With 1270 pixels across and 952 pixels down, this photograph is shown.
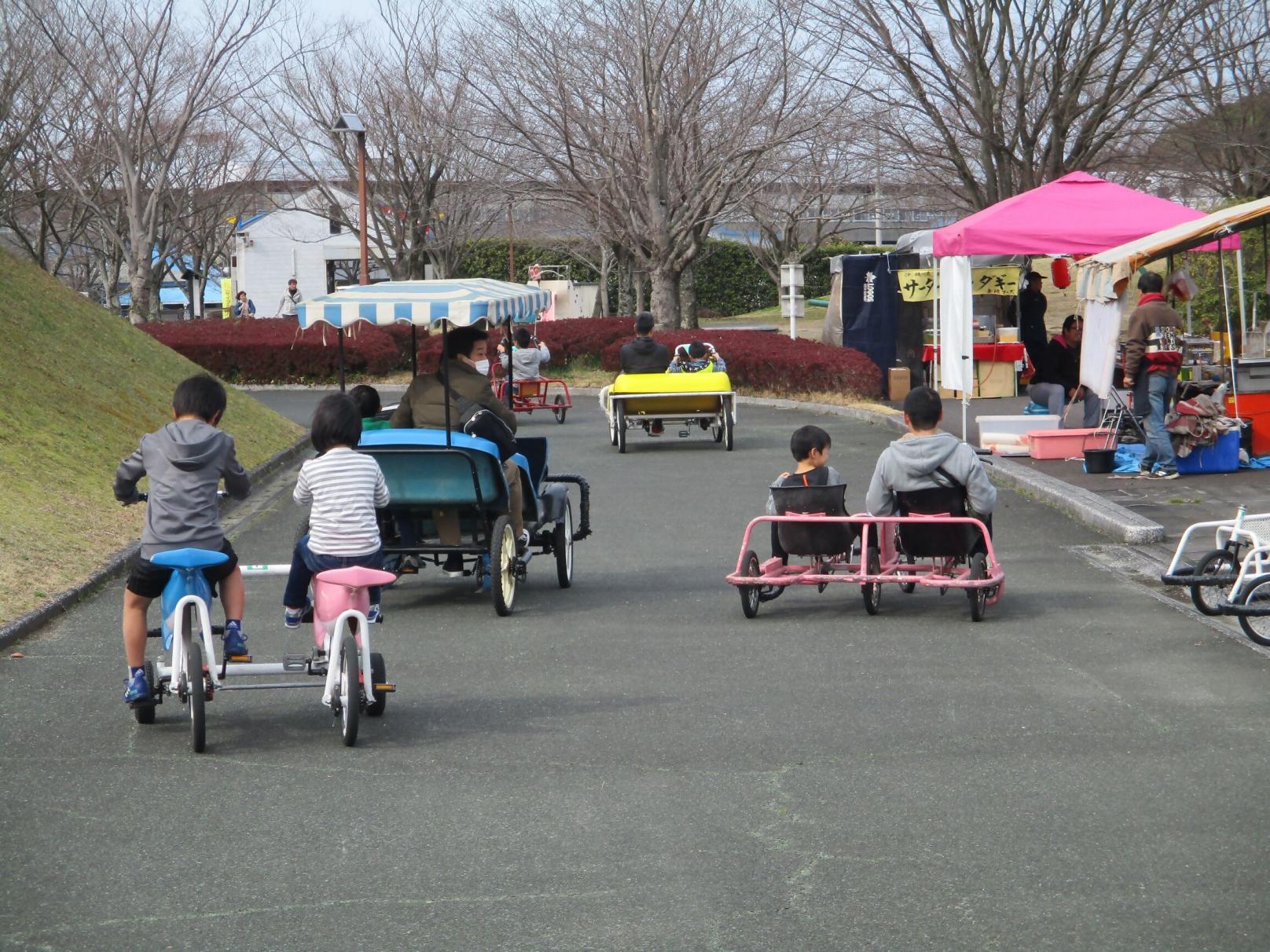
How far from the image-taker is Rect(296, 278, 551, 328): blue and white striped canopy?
9.04m

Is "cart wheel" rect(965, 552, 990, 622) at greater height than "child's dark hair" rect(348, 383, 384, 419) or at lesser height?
lesser

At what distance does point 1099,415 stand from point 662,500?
18.5 ft

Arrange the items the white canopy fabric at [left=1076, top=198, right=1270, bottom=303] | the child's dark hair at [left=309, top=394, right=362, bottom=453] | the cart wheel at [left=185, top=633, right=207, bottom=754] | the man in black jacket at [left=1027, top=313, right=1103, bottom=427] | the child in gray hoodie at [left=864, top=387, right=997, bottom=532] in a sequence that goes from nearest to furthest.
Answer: the cart wheel at [left=185, top=633, right=207, bottom=754], the child's dark hair at [left=309, top=394, right=362, bottom=453], the child in gray hoodie at [left=864, top=387, right=997, bottom=532], the white canopy fabric at [left=1076, top=198, right=1270, bottom=303], the man in black jacket at [left=1027, top=313, right=1103, bottom=427]

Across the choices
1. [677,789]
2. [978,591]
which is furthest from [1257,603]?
[677,789]

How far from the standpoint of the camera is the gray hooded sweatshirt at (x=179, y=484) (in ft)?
20.7

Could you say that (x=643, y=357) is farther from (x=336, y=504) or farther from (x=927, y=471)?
(x=336, y=504)

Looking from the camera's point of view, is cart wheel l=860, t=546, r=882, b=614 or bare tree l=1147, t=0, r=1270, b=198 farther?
bare tree l=1147, t=0, r=1270, b=198

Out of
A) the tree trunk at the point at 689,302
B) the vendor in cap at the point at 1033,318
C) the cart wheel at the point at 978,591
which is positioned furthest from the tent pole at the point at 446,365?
the tree trunk at the point at 689,302

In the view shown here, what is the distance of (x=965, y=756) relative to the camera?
597 centimetres

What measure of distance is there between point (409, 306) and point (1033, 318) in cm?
1256

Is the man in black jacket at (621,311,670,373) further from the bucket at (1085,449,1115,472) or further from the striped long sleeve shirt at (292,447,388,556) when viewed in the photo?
the striped long sleeve shirt at (292,447,388,556)

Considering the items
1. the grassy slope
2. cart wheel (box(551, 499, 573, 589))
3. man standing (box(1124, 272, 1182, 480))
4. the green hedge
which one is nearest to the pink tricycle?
cart wheel (box(551, 499, 573, 589))

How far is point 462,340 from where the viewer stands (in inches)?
386

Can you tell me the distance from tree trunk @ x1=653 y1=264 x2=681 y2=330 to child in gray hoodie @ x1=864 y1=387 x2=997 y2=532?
2525 centimetres
